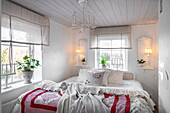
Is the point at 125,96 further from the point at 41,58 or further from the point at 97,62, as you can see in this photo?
the point at 97,62

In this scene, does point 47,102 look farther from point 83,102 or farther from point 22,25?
point 22,25

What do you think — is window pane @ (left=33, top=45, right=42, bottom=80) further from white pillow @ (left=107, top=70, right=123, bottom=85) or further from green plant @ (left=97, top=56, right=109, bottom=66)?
green plant @ (left=97, top=56, right=109, bottom=66)

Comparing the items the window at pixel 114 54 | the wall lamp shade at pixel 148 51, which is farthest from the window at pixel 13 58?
the wall lamp shade at pixel 148 51

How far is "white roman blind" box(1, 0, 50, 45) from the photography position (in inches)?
76.2

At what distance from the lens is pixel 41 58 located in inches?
111

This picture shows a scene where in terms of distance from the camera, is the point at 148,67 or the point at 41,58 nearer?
the point at 41,58

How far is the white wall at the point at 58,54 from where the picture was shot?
3025 millimetres

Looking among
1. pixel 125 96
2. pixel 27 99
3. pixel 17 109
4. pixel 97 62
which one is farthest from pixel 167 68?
pixel 97 62

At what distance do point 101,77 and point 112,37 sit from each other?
1.69 meters

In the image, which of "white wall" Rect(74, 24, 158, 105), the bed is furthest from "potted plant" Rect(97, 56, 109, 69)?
the bed

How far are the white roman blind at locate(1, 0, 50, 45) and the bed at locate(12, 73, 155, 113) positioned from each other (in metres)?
1.06

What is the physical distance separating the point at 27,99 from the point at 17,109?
27cm

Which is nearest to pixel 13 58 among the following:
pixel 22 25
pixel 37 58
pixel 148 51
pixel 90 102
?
pixel 37 58

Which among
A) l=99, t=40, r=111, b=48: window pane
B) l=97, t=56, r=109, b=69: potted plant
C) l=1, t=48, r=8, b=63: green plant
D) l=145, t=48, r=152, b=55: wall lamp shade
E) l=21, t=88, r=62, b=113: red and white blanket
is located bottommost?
l=21, t=88, r=62, b=113: red and white blanket
